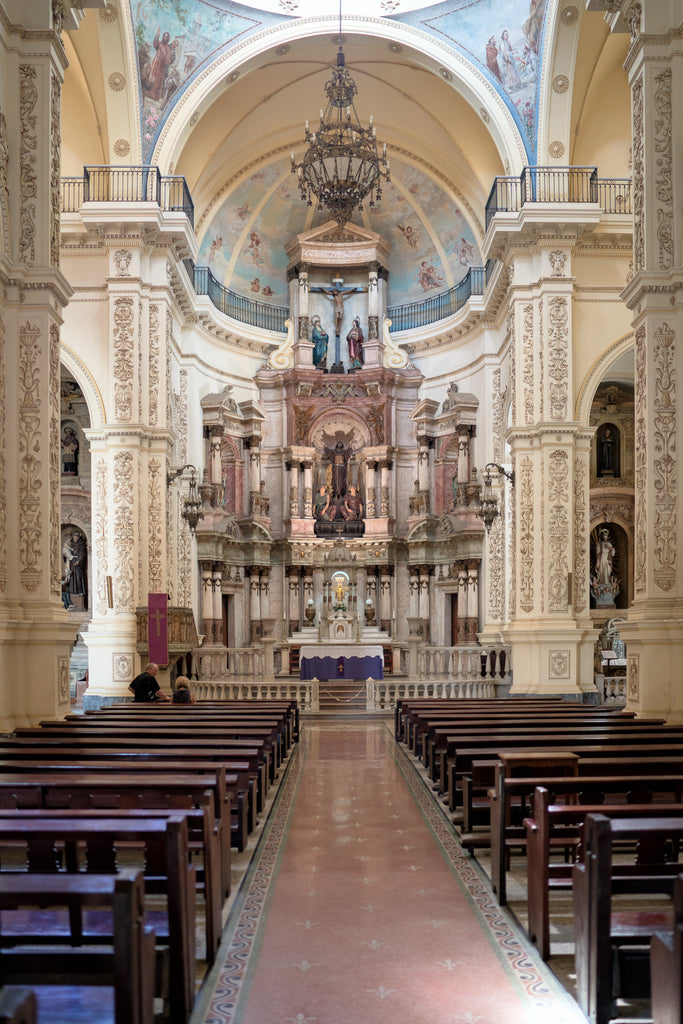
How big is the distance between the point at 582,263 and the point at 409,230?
400 inches

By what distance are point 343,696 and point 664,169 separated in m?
12.4

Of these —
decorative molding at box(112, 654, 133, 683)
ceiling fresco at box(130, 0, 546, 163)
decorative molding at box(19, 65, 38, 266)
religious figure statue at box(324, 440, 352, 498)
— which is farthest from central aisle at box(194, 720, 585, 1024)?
religious figure statue at box(324, 440, 352, 498)

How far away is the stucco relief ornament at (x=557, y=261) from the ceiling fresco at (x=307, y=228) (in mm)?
7108

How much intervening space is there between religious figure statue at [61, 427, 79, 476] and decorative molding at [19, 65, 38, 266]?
1421 centimetres

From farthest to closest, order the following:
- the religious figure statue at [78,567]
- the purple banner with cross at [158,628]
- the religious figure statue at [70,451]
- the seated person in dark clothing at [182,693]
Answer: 1. the religious figure statue at [70,451]
2. the religious figure statue at [78,567]
3. the purple banner with cross at [158,628]
4. the seated person in dark clothing at [182,693]

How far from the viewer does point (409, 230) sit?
92.1 feet

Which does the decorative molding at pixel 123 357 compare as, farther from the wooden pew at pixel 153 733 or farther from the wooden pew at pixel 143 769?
the wooden pew at pixel 143 769

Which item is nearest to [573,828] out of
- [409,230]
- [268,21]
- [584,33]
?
[584,33]

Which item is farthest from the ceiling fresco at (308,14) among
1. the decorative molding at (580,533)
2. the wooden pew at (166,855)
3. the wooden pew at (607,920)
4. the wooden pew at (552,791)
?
the wooden pew at (166,855)

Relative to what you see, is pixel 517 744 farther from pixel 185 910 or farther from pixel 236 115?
pixel 236 115

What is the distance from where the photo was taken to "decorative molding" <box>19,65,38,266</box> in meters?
10.4

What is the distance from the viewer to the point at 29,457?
10266 millimetres

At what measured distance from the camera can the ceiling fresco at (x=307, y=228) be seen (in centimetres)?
2620

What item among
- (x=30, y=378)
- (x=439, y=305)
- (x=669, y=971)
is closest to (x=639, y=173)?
(x=30, y=378)
